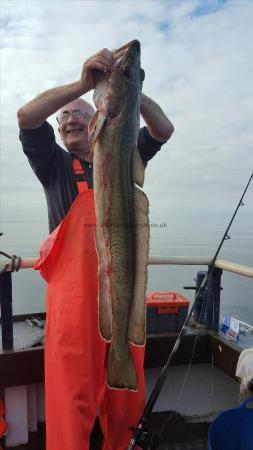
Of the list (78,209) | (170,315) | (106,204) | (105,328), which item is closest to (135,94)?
(106,204)

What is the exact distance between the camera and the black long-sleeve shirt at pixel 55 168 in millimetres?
2990

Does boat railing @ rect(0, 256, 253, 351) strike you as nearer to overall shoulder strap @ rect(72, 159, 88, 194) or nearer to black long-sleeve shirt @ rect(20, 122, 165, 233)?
black long-sleeve shirt @ rect(20, 122, 165, 233)

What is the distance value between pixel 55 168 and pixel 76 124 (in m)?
0.45

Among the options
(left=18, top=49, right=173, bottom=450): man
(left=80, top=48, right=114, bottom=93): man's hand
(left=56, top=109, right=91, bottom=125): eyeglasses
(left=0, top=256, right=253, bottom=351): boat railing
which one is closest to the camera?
(left=80, top=48, right=114, bottom=93): man's hand

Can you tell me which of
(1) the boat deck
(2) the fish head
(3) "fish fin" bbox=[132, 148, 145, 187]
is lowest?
(1) the boat deck

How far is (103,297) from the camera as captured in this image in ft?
7.67

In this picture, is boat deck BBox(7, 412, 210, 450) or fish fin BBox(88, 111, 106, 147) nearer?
fish fin BBox(88, 111, 106, 147)

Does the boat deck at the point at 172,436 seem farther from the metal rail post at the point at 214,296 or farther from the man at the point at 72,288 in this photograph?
the metal rail post at the point at 214,296

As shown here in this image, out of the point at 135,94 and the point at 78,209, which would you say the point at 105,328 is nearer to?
the point at 78,209

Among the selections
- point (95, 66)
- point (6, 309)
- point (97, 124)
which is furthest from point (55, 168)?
point (6, 309)

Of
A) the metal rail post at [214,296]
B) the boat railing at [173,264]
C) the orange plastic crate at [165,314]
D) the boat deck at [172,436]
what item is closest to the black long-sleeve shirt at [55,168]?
the boat railing at [173,264]

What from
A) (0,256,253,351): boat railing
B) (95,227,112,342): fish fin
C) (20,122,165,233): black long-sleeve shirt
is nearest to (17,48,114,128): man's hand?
(20,122,165,233): black long-sleeve shirt

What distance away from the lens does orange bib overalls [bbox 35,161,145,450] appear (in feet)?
8.71

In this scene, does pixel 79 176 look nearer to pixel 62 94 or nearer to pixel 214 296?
pixel 62 94
